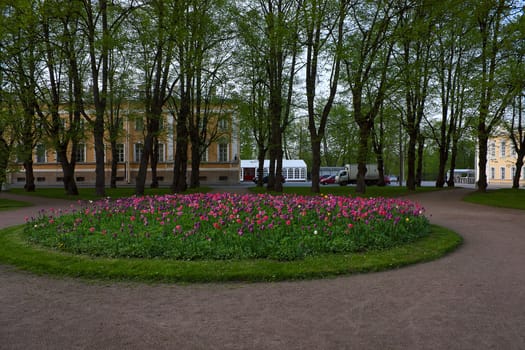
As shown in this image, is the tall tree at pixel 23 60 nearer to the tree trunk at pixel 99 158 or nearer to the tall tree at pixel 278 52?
the tree trunk at pixel 99 158

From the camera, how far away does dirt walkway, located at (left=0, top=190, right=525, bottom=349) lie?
147 inches

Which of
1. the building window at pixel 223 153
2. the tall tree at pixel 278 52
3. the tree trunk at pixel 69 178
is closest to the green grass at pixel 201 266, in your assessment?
the tall tree at pixel 278 52

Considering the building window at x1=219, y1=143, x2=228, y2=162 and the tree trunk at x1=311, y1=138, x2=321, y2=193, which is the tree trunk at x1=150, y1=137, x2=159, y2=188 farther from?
the tree trunk at x1=311, y1=138, x2=321, y2=193

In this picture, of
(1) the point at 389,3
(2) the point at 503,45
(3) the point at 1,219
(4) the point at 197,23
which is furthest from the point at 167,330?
(2) the point at 503,45

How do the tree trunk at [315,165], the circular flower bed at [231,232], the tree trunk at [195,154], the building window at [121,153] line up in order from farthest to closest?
the building window at [121,153], the tree trunk at [195,154], the tree trunk at [315,165], the circular flower bed at [231,232]

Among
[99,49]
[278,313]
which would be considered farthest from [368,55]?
[278,313]

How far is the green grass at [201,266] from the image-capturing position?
19.0ft

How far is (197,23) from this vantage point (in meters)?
22.2

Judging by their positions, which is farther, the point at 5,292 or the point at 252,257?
the point at 252,257

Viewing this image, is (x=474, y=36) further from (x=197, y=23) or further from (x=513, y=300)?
(x=513, y=300)

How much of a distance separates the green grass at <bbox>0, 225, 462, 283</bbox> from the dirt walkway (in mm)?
258

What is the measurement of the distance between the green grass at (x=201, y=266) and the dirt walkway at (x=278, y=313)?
10.2 inches

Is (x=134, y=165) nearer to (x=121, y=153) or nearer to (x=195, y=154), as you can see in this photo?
(x=121, y=153)

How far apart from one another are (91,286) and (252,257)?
2571 millimetres
